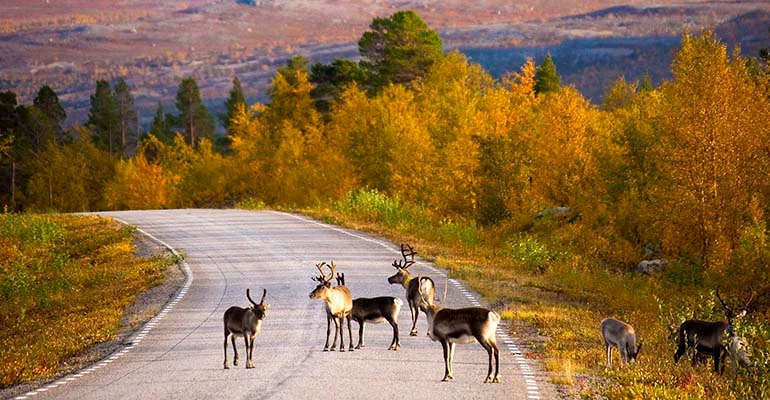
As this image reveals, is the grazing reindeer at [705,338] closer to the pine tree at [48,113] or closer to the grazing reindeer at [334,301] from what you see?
the grazing reindeer at [334,301]

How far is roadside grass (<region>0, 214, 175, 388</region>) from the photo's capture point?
812 inches

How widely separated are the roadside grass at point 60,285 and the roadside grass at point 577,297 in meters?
9.27

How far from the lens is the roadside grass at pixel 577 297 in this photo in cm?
1570

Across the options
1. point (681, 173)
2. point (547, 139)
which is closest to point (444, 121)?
point (547, 139)

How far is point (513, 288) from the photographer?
27.9 meters

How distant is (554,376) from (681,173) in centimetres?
2305

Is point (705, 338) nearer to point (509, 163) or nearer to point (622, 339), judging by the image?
point (622, 339)

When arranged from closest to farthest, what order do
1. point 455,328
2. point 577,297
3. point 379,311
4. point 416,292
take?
point 455,328
point 379,311
point 416,292
point 577,297

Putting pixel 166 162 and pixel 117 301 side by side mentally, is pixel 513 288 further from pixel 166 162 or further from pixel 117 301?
pixel 166 162

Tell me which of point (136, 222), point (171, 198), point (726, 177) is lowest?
point (171, 198)

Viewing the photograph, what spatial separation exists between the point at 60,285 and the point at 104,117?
107 meters

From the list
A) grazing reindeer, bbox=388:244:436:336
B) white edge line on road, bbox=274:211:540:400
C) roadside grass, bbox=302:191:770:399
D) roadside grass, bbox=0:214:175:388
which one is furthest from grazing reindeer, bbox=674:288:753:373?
roadside grass, bbox=0:214:175:388

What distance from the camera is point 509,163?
Answer: 161ft

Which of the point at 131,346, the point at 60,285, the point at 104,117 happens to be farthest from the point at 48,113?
the point at 131,346
